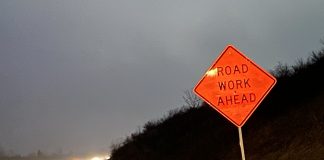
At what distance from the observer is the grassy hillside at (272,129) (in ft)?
43.1

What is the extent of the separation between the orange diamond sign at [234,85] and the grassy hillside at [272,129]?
279 centimetres

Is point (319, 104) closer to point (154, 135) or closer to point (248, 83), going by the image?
point (248, 83)

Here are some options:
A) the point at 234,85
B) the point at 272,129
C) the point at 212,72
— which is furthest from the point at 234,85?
the point at 272,129

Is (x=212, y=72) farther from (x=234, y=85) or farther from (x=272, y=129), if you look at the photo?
(x=272, y=129)

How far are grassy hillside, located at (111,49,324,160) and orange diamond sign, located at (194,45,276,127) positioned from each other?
2.79m

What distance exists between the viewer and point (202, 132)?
64.6ft

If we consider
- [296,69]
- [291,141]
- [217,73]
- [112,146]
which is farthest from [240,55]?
[112,146]

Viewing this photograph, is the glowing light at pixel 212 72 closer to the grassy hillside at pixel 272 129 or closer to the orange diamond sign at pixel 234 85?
the orange diamond sign at pixel 234 85

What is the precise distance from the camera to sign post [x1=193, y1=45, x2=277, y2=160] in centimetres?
952

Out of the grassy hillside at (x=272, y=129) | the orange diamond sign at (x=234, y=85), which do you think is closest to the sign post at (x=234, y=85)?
the orange diamond sign at (x=234, y=85)

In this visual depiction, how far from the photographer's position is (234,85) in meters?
9.71

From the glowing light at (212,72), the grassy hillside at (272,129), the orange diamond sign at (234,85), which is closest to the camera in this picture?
the orange diamond sign at (234,85)

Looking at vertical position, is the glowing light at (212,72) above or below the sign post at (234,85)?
above

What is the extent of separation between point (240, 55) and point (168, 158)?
33.9 feet
